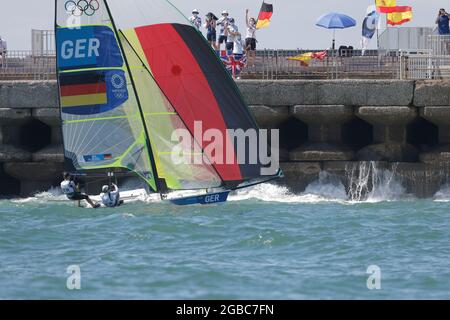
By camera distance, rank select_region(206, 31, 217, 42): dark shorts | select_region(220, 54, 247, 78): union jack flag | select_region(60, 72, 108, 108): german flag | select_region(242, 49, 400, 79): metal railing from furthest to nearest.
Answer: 1. select_region(206, 31, 217, 42): dark shorts
2. select_region(220, 54, 247, 78): union jack flag
3. select_region(242, 49, 400, 79): metal railing
4. select_region(60, 72, 108, 108): german flag

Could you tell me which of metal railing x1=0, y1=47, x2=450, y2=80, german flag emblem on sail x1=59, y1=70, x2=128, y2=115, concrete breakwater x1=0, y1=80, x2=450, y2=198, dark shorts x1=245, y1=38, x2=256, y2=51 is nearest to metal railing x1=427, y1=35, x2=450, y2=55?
metal railing x1=0, y1=47, x2=450, y2=80

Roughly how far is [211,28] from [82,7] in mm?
6922

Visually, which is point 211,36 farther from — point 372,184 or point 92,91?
point 92,91

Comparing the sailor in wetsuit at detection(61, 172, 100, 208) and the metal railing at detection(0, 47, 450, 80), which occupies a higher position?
the metal railing at detection(0, 47, 450, 80)

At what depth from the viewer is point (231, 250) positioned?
1995 centimetres

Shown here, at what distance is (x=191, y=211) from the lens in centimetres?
2431

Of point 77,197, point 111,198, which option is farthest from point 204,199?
point 77,197

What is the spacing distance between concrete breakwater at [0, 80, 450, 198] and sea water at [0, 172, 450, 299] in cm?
97

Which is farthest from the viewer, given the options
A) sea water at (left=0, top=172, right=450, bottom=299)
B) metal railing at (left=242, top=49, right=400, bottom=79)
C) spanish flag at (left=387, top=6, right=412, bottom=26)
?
spanish flag at (left=387, top=6, right=412, bottom=26)

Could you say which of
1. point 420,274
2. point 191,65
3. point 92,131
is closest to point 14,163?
point 92,131

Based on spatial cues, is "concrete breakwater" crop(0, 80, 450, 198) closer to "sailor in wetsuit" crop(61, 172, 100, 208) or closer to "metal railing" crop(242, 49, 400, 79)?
"metal railing" crop(242, 49, 400, 79)

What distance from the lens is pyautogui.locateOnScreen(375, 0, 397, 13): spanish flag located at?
114 ft

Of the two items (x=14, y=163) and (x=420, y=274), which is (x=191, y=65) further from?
(x=420, y=274)
